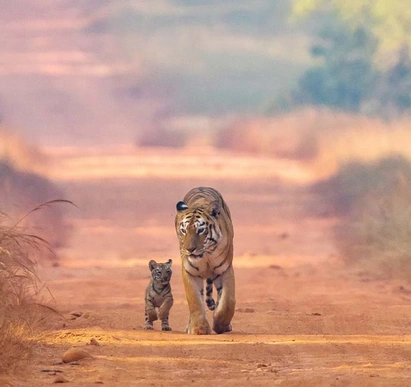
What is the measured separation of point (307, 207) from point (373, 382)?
1876 centimetres

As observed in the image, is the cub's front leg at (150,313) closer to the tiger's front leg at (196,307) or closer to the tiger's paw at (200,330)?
the tiger's front leg at (196,307)

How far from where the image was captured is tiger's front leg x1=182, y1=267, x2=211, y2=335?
605 inches

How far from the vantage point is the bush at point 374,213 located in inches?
1035

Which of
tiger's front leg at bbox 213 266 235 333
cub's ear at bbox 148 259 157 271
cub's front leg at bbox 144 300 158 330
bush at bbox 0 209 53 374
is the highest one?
cub's ear at bbox 148 259 157 271

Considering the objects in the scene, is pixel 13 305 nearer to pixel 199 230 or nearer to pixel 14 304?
pixel 14 304

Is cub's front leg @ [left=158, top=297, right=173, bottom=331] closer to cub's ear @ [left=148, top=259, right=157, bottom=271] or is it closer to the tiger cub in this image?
the tiger cub

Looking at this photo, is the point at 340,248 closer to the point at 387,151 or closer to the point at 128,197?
the point at 387,151

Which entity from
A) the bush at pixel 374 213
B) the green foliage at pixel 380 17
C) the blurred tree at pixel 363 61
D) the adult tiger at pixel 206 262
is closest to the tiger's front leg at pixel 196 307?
the adult tiger at pixel 206 262

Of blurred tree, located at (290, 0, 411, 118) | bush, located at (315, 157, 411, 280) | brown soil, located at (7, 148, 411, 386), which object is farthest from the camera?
blurred tree, located at (290, 0, 411, 118)

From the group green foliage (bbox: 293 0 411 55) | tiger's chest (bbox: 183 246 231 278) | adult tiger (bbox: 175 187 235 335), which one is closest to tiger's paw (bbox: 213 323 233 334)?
adult tiger (bbox: 175 187 235 335)

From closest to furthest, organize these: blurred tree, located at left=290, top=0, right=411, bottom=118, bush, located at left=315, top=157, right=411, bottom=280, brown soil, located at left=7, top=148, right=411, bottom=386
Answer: brown soil, located at left=7, top=148, right=411, bottom=386
bush, located at left=315, top=157, right=411, bottom=280
blurred tree, located at left=290, top=0, right=411, bottom=118

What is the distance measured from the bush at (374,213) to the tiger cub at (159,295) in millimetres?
9816

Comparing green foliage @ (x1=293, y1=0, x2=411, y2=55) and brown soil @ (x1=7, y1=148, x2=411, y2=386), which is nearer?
brown soil @ (x1=7, y1=148, x2=411, y2=386)

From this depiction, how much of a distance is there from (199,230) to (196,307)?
82 cm
